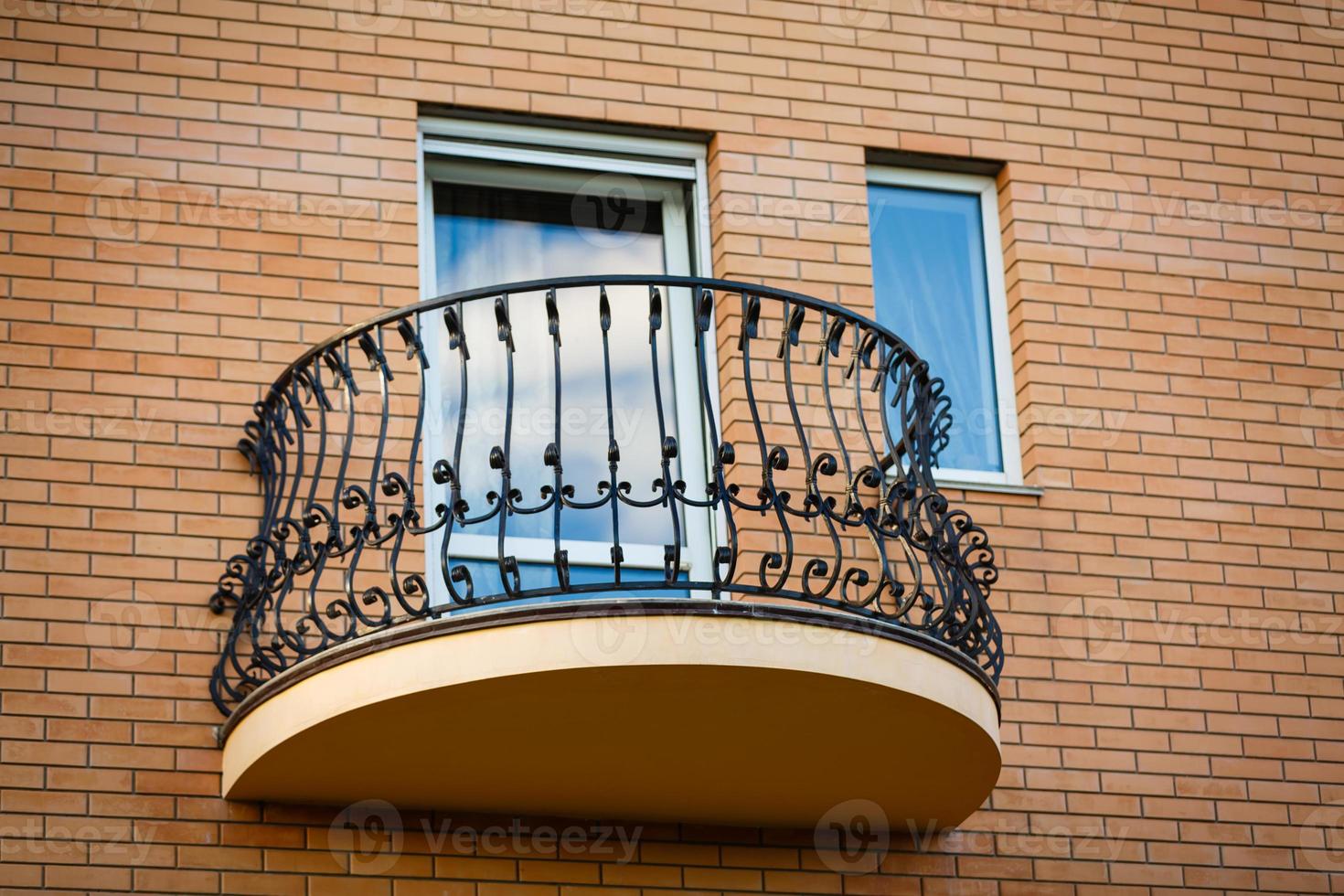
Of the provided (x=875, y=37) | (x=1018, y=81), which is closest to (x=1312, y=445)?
(x=1018, y=81)

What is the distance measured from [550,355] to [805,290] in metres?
1.15

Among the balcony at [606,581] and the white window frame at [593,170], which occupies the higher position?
the white window frame at [593,170]

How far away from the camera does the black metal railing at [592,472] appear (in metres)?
6.98

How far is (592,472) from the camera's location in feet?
26.8

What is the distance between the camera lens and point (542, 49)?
8719 mm

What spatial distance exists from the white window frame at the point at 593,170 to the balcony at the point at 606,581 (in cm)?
3

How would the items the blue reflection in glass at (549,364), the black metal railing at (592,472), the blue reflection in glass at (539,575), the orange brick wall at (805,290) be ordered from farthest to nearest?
the blue reflection in glass at (549,364)
the blue reflection in glass at (539,575)
the orange brick wall at (805,290)
the black metal railing at (592,472)

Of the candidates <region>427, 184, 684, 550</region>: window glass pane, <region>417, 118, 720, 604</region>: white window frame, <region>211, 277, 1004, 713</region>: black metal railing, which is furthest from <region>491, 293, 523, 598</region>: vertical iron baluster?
<region>417, 118, 720, 604</region>: white window frame

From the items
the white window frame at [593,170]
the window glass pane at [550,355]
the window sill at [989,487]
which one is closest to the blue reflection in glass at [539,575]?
the window glass pane at [550,355]

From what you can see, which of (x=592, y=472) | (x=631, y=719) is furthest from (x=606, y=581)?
(x=631, y=719)

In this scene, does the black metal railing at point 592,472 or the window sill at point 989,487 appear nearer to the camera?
the black metal railing at point 592,472

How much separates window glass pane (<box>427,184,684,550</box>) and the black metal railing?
12mm

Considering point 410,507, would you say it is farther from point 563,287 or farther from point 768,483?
point 768,483

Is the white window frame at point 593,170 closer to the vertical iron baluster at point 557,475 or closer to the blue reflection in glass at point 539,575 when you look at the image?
the blue reflection in glass at point 539,575
